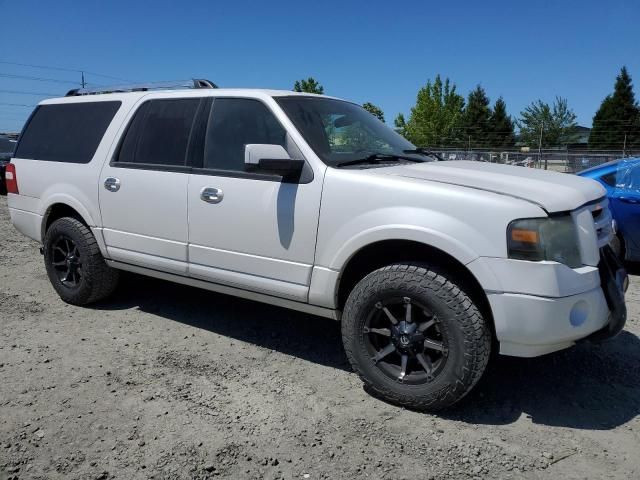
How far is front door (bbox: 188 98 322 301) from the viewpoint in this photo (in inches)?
133

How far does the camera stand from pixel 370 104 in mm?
53062

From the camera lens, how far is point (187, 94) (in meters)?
4.15

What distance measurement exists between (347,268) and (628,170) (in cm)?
467

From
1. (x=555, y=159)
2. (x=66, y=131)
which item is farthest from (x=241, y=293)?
(x=555, y=159)

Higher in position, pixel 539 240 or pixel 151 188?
pixel 151 188

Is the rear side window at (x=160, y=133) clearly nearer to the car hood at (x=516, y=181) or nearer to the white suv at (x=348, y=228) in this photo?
the white suv at (x=348, y=228)

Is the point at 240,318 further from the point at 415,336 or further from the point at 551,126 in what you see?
the point at 551,126

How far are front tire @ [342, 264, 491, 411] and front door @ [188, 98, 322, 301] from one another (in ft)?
1.58

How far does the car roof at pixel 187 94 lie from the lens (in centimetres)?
383

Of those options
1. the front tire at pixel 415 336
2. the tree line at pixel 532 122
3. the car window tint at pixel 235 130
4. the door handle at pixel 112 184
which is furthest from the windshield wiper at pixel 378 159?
the tree line at pixel 532 122

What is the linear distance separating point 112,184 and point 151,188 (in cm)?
47

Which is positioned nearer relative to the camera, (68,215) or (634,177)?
(68,215)

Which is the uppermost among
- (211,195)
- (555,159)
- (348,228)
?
(555,159)

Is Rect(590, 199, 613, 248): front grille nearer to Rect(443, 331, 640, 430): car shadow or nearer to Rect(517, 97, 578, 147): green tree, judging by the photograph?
Rect(443, 331, 640, 430): car shadow
